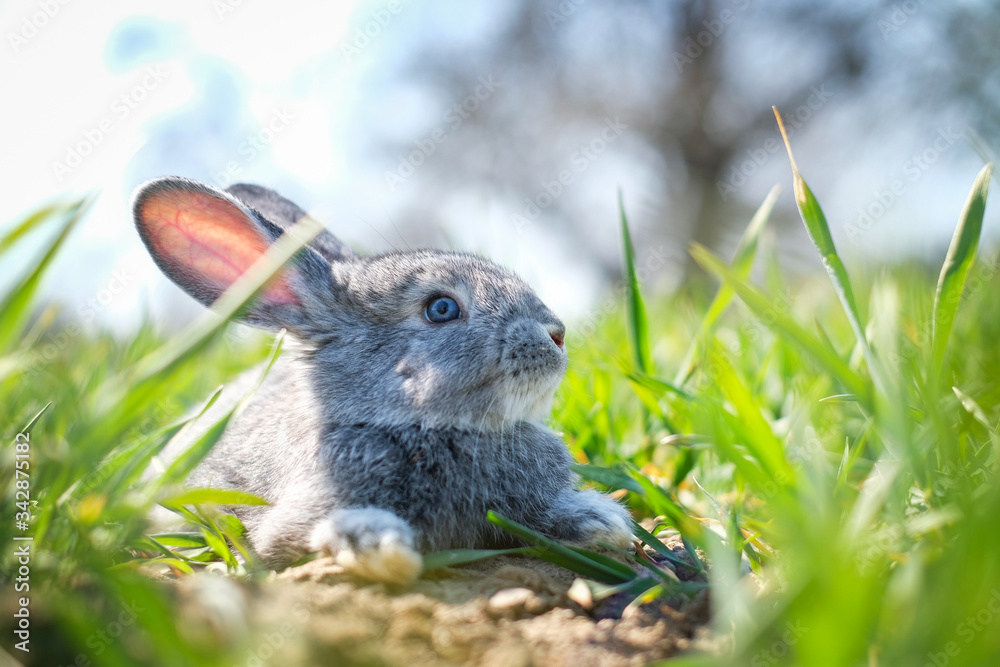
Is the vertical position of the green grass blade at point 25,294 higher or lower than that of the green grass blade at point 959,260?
lower

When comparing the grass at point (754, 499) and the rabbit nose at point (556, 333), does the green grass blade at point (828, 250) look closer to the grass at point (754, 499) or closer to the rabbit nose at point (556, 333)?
the grass at point (754, 499)

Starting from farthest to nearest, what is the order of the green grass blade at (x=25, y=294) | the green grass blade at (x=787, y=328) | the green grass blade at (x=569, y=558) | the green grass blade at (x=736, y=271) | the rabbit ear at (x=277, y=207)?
the rabbit ear at (x=277, y=207), the green grass blade at (x=736, y=271), the green grass blade at (x=569, y=558), the green grass blade at (x=787, y=328), the green grass blade at (x=25, y=294)

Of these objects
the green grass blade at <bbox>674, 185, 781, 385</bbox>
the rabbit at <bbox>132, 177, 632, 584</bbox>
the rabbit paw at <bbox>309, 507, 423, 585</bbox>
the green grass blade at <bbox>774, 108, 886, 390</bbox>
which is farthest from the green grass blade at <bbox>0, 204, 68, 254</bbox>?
the green grass blade at <bbox>674, 185, 781, 385</bbox>

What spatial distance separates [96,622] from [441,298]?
1.75 metres

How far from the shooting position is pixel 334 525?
197 centimetres

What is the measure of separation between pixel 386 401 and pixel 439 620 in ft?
3.66

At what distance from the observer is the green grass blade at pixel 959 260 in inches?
78.1

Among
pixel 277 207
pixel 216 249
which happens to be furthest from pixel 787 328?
pixel 277 207

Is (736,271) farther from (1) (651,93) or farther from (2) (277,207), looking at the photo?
(1) (651,93)

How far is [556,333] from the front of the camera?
2.73 metres

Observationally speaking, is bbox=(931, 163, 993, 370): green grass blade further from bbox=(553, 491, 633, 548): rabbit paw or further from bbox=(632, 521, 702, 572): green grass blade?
bbox=(553, 491, 633, 548): rabbit paw

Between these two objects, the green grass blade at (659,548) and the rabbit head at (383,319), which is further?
the rabbit head at (383,319)

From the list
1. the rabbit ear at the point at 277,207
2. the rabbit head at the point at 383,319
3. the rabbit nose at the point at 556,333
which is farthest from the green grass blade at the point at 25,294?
the rabbit ear at the point at 277,207

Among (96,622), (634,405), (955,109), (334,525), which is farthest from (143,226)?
(955,109)
